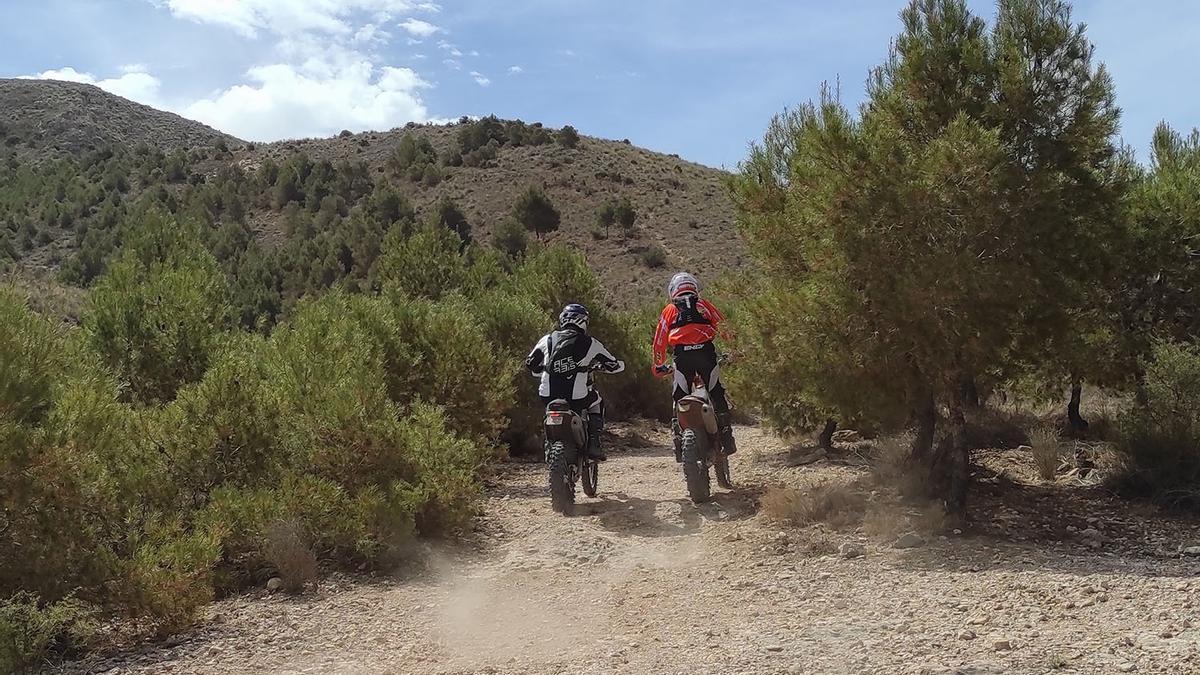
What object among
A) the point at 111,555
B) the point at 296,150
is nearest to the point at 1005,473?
the point at 111,555

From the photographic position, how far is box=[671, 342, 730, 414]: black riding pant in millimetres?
9336

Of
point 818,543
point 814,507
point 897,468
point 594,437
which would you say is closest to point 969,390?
point 897,468

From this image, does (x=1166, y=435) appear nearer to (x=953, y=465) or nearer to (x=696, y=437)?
(x=953, y=465)

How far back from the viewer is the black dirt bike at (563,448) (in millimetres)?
8977

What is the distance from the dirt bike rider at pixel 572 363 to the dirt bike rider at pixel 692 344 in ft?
2.13

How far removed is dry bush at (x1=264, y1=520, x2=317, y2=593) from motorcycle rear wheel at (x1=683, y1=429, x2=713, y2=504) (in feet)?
11.9

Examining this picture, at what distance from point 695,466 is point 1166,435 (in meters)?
4.50

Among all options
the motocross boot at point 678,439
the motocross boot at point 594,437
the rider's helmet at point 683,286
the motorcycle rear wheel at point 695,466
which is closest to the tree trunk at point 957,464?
the motorcycle rear wheel at point 695,466

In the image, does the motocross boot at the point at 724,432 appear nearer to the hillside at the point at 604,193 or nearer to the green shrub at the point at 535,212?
the hillside at the point at 604,193

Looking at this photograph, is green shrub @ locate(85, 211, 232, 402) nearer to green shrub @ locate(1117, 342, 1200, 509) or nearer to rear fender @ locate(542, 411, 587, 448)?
rear fender @ locate(542, 411, 587, 448)

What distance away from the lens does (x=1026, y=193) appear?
23.9ft

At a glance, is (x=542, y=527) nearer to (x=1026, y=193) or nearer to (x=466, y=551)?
(x=466, y=551)

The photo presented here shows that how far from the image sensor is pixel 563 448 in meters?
8.98

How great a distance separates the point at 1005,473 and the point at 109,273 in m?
10.7
